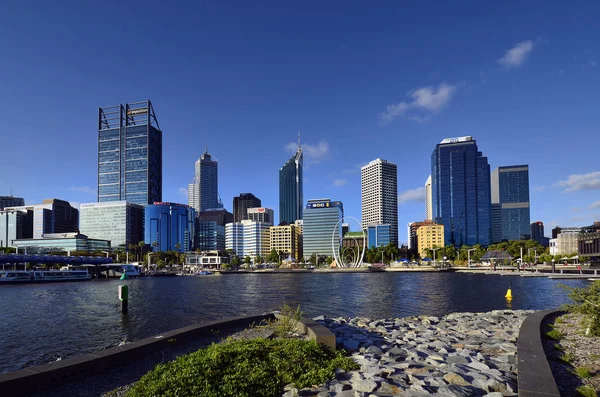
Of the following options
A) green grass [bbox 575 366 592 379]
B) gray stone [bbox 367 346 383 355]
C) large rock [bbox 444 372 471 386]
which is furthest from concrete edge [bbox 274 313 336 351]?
green grass [bbox 575 366 592 379]

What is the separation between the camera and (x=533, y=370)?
11.6m

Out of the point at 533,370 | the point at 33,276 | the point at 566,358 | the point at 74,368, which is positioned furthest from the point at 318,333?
the point at 33,276

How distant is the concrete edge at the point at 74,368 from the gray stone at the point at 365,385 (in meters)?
9.72

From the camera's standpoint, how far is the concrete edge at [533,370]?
986 cm

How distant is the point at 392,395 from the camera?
36.1ft

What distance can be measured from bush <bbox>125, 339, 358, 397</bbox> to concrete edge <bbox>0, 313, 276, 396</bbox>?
3465 mm

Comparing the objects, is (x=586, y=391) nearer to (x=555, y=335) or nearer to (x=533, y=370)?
(x=533, y=370)

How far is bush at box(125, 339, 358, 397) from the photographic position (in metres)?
10.8

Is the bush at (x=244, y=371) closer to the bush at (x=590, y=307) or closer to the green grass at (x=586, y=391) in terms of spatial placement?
the green grass at (x=586, y=391)

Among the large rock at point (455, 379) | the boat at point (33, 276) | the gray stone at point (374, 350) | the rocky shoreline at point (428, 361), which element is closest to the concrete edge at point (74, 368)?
the rocky shoreline at point (428, 361)

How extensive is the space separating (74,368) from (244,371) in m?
6.69

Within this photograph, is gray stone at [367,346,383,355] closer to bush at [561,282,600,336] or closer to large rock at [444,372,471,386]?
large rock at [444,372,471,386]

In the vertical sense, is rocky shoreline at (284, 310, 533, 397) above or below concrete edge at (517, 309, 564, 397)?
below

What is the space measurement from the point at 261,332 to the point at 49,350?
55.9ft
